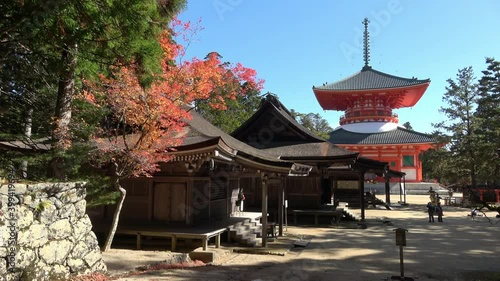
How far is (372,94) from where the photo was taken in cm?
3925

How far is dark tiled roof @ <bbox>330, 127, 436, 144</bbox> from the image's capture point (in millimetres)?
37969

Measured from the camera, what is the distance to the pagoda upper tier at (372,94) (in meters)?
38.2

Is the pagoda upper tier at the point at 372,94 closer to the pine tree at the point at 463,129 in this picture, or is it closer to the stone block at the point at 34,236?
the pine tree at the point at 463,129

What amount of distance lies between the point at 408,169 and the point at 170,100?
36.4 meters

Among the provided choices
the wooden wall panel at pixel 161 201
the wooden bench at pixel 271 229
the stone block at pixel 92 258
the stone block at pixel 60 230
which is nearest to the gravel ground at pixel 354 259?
the wooden bench at pixel 271 229

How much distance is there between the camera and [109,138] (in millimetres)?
10359

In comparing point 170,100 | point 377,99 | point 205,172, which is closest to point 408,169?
point 377,99

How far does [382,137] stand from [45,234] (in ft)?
125

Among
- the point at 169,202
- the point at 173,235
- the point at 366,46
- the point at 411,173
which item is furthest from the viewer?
the point at 366,46

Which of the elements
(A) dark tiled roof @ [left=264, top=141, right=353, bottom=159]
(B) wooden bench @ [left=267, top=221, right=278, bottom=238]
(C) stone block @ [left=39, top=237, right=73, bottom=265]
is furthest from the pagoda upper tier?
(C) stone block @ [left=39, top=237, right=73, bottom=265]

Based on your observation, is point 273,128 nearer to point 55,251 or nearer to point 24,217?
point 55,251

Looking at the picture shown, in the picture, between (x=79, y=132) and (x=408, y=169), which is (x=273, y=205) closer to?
(x=79, y=132)

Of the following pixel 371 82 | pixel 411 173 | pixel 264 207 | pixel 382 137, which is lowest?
pixel 264 207

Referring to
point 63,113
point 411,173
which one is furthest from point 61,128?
point 411,173
